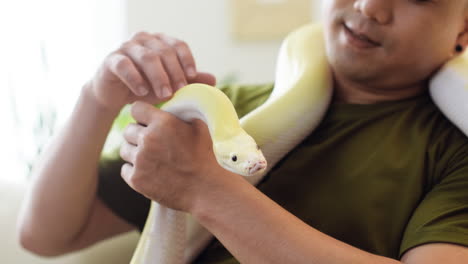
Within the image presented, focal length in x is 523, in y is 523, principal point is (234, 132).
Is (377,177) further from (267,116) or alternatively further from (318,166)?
(267,116)

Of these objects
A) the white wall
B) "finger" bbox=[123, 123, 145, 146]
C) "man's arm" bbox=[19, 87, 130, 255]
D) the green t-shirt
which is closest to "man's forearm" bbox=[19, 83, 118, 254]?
"man's arm" bbox=[19, 87, 130, 255]

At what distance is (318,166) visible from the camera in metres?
0.90

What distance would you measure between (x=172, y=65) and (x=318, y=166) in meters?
0.31

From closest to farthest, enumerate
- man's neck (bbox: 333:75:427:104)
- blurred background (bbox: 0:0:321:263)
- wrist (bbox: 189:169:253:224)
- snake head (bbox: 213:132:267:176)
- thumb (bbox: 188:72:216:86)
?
snake head (bbox: 213:132:267:176) → wrist (bbox: 189:169:253:224) → thumb (bbox: 188:72:216:86) → man's neck (bbox: 333:75:427:104) → blurred background (bbox: 0:0:321:263)

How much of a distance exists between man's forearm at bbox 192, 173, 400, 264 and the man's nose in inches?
14.8

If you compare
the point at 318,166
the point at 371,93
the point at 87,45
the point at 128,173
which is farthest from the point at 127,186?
the point at 87,45

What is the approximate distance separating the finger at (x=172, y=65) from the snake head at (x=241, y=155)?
0.55 ft

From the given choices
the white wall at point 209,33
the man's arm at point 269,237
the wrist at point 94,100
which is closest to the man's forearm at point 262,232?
the man's arm at point 269,237

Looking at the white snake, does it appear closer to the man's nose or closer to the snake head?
the snake head

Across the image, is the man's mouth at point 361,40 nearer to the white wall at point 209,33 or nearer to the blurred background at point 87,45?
the blurred background at point 87,45

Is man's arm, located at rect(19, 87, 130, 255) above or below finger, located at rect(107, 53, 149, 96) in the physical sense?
below

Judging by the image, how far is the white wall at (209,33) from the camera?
7.55ft

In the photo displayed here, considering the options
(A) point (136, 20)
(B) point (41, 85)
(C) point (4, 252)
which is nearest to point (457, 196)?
(C) point (4, 252)

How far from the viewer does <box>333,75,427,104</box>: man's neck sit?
3.23 feet
